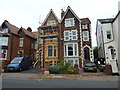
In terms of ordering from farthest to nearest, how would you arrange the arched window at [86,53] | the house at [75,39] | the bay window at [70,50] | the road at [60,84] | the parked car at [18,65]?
the arched window at [86,53]
the bay window at [70,50]
the house at [75,39]
the parked car at [18,65]
the road at [60,84]

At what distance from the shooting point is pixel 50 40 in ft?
69.4

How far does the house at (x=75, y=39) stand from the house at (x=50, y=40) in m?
1.32

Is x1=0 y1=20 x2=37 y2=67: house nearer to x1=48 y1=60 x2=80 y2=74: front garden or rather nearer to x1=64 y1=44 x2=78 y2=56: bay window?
x1=64 y1=44 x2=78 y2=56: bay window

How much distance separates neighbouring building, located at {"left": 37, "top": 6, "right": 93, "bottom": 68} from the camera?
19.0 metres

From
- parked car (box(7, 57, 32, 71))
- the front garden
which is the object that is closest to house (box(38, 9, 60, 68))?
parked car (box(7, 57, 32, 71))

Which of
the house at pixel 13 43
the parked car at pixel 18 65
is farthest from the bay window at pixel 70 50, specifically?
the house at pixel 13 43

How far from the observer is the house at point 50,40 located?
19.4m

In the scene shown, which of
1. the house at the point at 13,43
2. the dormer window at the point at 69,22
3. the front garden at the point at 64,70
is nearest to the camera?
the front garden at the point at 64,70

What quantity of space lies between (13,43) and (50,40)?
33.2ft

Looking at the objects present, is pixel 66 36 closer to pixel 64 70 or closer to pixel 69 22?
pixel 69 22

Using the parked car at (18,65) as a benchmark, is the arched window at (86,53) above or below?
above

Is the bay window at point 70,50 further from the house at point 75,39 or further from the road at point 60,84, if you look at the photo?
the road at point 60,84
